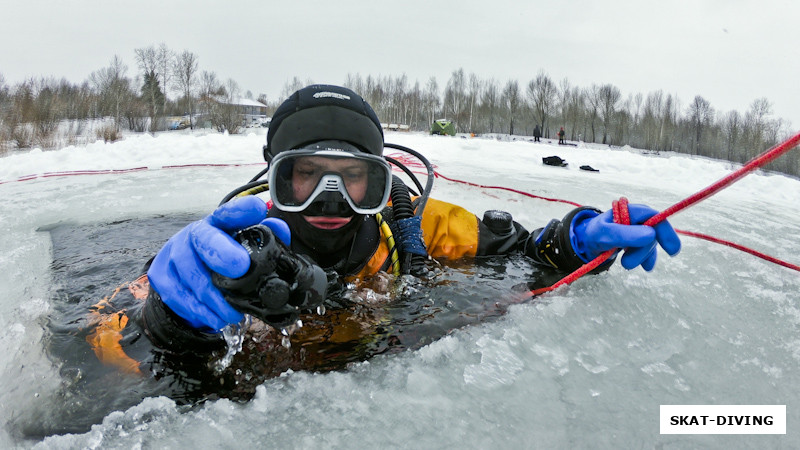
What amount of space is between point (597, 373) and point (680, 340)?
0.44 m

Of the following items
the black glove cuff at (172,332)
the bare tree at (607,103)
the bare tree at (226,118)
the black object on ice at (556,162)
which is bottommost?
the black glove cuff at (172,332)

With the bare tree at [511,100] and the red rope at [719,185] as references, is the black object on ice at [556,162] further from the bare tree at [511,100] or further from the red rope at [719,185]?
the bare tree at [511,100]

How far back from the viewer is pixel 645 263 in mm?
1579

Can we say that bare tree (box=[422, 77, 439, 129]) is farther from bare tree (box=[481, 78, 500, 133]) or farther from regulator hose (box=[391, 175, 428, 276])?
regulator hose (box=[391, 175, 428, 276])

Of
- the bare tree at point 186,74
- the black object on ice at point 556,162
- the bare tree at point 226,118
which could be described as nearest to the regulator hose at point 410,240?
the black object on ice at point 556,162

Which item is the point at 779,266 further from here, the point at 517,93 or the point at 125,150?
the point at 517,93

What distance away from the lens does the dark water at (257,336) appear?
3.48 feet

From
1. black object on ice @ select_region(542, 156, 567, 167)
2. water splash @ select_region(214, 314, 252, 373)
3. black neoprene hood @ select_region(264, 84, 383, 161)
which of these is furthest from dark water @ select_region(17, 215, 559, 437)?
black object on ice @ select_region(542, 156, 567, 167)

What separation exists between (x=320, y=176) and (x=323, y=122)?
0.85 ft

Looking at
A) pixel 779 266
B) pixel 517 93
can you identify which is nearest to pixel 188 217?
pixel 779 266

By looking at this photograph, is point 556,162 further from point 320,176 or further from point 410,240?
point 320,176

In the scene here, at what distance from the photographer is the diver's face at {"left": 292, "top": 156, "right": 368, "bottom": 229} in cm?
159

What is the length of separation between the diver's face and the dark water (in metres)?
0.29

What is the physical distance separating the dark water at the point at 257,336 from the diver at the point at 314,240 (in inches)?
2.0
